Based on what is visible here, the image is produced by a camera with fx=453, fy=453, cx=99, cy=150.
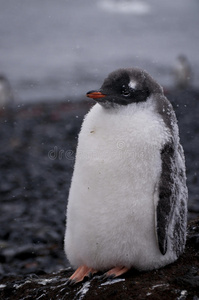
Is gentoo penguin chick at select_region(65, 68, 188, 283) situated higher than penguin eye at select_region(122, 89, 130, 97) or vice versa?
penguin eye at select_region(122, 89, 130, 97)

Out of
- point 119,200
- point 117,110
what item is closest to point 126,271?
point 119,200

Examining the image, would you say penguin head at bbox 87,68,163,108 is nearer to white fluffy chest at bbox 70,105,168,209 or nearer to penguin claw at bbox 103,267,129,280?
white fluffy chest at bbox 70,105,168,209

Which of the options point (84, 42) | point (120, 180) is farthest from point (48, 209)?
point (84, 42)

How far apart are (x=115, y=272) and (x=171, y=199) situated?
0.59 m

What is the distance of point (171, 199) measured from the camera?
9.33 feet

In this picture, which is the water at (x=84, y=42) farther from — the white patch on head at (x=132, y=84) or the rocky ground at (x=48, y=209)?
the white patch on head at (x=132, y=84)

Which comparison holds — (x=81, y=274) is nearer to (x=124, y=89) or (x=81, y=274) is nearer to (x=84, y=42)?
(x=124, y=89)

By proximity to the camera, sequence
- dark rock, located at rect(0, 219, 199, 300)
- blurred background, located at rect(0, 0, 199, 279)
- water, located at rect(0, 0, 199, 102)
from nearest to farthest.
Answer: dark rock, located at rect(0, 219, 199, 300) < blurred background, located at rect(0, 0, 199, 279) < water, located at rect(0, 0, 199, 102)

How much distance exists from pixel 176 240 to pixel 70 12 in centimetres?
7789

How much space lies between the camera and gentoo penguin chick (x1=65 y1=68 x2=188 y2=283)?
278 centimetres

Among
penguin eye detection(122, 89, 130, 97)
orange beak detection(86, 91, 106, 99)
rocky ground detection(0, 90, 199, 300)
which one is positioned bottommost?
rocky ground detection(0, 90, 199, 300)

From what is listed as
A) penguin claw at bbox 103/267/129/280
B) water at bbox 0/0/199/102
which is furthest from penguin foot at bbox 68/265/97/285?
water at bbox 0/0/199/102

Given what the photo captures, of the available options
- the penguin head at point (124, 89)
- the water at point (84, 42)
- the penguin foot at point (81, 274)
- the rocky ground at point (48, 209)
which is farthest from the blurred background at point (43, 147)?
the penguin head at point (124, 89)

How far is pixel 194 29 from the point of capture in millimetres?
69938
